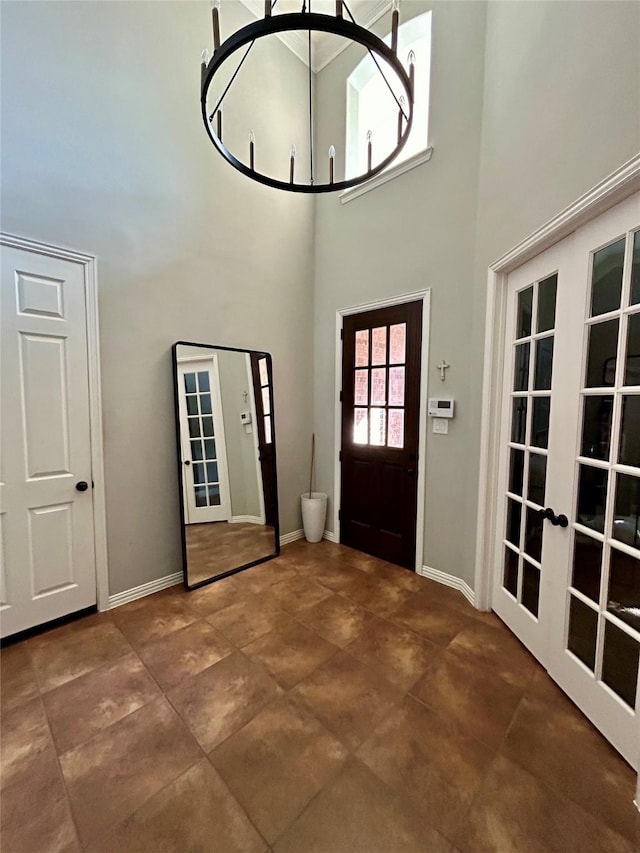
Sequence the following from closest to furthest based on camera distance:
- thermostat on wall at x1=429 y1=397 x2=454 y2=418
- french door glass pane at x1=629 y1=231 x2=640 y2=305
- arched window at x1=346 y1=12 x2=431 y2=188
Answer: french door glass pane at x1=629 y1=231 x2=640 y2=305 < thermostat on wall at x1=429 y1=397 x2=454 y2=418 < arched window at x1=346 y1=12 x2=431 y2=188

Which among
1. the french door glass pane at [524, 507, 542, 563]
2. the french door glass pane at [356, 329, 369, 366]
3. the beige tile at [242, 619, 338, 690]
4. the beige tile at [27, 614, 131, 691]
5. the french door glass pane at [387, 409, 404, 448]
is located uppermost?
the french door glass pane at [356, 329, 369, 366]

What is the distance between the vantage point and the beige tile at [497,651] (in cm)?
187

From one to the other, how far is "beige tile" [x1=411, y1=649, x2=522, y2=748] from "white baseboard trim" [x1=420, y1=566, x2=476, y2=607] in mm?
666

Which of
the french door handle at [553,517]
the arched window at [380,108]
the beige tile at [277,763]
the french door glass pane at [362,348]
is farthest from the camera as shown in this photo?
the french door glass pane at [362,348]

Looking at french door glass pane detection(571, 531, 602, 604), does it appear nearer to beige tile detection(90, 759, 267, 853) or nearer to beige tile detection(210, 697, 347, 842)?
beige tile detection(210, 697, 347, 842)

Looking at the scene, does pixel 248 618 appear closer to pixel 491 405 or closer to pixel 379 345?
pixel 491 405

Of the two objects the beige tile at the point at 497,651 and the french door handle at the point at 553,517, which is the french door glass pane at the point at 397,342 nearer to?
the french door handle at the point at 553,517

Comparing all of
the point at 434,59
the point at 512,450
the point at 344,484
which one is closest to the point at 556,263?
the point at 512,450

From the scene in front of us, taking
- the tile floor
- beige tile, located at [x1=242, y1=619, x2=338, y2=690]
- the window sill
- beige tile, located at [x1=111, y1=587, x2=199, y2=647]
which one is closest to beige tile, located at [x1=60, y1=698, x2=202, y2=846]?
the tile floor

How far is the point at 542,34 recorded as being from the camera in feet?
5.73

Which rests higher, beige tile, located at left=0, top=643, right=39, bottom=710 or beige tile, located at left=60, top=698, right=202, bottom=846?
beige tile, located at left=60, top=698, right=202, bottom=846

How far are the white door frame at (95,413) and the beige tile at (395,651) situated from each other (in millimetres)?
1782

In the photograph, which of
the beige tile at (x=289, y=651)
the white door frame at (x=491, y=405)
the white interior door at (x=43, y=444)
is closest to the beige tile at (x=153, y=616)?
the white interior door at (x=43, y=444)

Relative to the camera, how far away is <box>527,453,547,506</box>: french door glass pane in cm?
194
